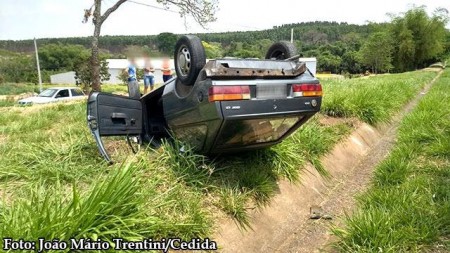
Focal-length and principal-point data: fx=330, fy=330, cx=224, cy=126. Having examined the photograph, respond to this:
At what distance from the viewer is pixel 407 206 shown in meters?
2.85

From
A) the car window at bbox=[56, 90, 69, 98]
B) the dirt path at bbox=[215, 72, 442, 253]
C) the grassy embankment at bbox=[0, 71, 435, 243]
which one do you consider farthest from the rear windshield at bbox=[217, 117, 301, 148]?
the car window at bbox=[56, 90, 69, 98]

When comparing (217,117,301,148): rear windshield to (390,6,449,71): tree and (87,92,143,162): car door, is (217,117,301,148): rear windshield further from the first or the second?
(390,6,449,71): tree

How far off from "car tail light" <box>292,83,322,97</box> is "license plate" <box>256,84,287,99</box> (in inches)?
4.4

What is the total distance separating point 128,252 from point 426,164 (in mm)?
3559

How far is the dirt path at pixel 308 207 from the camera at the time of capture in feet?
9.46

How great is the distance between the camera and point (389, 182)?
3.72m

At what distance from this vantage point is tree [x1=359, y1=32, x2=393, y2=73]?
44.5 meters

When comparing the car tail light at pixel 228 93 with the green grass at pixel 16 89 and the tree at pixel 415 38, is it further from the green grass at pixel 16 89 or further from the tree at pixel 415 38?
the tree at pixel 415 38

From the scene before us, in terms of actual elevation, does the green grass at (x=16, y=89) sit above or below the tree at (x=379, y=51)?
below

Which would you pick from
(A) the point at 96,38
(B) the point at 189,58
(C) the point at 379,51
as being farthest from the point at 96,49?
(C) the point at 379,51

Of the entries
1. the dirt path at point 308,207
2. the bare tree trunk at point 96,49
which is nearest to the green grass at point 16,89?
the bare tree trunk at point 96,49

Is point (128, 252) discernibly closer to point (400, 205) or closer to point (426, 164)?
point (400, 205)

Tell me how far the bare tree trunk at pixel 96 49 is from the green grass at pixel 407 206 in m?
11.1

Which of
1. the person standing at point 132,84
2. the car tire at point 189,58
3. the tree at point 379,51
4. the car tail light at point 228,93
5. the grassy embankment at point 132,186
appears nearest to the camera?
the grassy embankment at point 132,186
